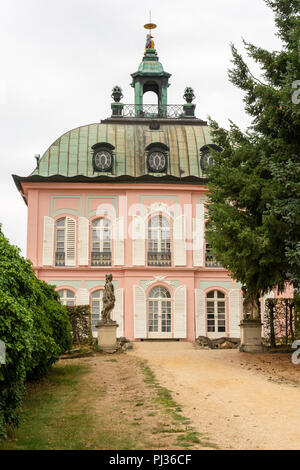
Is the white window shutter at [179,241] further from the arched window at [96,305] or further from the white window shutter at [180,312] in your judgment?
the arched window at [96,305]

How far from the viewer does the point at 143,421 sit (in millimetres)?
9320

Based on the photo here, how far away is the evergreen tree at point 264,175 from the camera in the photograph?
575 inches

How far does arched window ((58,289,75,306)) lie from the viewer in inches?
1058

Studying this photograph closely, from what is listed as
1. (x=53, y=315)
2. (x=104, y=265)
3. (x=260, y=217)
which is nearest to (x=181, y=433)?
(x=53, y=315)

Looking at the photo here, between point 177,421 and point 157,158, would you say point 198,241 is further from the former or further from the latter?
point 177,421

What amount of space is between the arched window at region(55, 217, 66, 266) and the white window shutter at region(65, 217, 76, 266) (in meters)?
0.13

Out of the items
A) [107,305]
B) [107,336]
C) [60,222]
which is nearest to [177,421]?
[107,336]

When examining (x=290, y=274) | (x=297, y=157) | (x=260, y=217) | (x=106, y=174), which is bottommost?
(x=290, y=274)

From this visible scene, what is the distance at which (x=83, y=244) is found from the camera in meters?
27.2

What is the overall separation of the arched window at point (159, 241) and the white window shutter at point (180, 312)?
1362 millimetres

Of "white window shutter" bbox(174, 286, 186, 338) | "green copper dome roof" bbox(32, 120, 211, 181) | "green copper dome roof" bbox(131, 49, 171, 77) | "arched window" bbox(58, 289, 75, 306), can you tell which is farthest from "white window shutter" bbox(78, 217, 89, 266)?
"green copper dome roof" bbox(131, 49, 171, 77)

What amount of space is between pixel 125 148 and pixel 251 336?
43.9ft

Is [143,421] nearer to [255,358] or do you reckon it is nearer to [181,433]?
[181,433]
